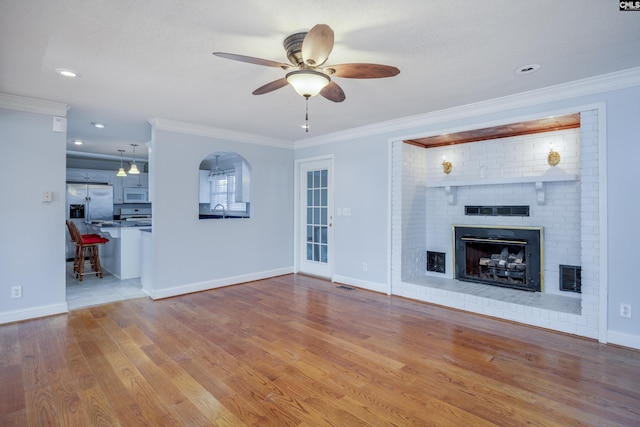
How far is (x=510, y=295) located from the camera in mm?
3846

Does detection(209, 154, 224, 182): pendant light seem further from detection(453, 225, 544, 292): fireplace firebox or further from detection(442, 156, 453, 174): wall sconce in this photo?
detection(453, 225, 544, 292): fireplace firebox

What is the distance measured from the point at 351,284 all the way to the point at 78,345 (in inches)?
135

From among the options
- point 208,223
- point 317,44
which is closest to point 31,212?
point 208,223

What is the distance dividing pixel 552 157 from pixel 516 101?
906mm

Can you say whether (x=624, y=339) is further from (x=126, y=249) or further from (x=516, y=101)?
(x=126, y=249)

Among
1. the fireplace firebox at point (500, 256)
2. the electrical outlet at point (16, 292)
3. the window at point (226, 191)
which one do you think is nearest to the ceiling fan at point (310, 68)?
the fireplace firebox at point (500, 256)

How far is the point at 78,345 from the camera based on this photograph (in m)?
2.96

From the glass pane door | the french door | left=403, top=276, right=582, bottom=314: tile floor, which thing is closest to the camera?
left=403, top=276, right=582, bottom=314: tile floor

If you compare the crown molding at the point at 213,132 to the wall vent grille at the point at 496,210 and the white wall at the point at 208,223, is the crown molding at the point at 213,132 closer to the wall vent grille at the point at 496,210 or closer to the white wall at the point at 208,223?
the white wall at the point at 208,223

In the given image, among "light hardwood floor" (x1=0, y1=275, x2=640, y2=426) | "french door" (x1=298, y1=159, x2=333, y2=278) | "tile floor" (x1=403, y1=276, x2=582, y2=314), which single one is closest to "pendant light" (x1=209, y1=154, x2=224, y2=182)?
"french door" (x1=298, y1=159, x2=333, y2=278)

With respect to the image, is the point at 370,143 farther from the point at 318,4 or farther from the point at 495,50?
the point at 318,4

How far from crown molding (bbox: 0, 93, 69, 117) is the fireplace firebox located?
16.8 ft

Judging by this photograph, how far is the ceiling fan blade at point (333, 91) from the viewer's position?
2.44 metres

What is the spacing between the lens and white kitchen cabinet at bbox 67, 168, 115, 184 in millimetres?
7531
